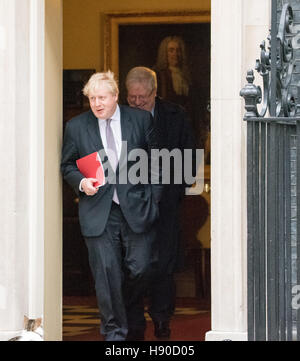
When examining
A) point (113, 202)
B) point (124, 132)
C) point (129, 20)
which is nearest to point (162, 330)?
point (113, 202)

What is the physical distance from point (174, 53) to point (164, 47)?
0.11 metres

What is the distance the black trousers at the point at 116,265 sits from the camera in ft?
26.7

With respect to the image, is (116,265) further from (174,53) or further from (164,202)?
(174,53)

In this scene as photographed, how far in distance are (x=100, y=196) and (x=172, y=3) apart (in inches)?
111

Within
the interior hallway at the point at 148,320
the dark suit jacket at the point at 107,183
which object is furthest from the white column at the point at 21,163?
the interior hallway at the point at 148,320

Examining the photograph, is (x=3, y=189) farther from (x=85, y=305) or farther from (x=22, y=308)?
(x=85, y=305)

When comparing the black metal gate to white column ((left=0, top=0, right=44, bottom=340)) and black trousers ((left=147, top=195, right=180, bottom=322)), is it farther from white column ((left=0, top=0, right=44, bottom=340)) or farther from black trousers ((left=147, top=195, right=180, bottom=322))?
black trousers ((left=147, top=195, right=180, bottom=322))

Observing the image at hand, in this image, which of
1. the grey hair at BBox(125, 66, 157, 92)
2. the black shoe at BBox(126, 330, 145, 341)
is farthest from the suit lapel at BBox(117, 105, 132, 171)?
the black shoe at BBox(126, 330, 145, 341)

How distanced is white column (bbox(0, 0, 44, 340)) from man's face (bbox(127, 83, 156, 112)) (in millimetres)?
1129

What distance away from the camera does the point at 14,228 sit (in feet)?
25.2

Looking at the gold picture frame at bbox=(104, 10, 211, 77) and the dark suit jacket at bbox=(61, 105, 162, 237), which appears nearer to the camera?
the dark suit jacket at bbox=(61, 105, 162, 237)

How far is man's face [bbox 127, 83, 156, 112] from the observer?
8.85 m

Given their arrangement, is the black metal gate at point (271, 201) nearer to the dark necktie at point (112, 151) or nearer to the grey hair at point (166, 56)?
the dark necktie at point (112, 151)

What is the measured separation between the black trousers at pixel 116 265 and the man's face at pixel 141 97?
3.41 ft
